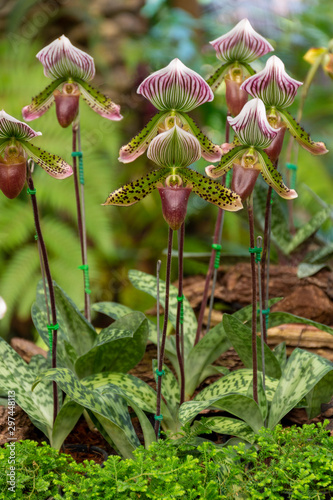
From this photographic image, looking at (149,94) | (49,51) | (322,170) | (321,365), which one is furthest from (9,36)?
(321,365)

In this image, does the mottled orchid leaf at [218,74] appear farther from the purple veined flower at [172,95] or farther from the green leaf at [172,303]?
the green leaf at [172,303]

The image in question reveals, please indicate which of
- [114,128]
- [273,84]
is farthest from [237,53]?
[114,128]

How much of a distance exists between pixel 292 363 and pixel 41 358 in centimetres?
48

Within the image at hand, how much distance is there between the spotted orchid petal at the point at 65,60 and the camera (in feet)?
2.97

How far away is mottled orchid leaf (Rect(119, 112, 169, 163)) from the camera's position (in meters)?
0.81

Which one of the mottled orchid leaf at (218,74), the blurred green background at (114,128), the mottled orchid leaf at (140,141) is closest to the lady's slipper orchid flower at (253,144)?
the mottled orchid leaf at (140,141)

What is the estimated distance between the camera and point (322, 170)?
2535mm

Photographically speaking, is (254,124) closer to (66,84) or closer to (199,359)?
(66,84)

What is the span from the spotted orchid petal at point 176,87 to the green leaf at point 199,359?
48 cm

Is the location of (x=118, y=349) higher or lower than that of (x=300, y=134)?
lower

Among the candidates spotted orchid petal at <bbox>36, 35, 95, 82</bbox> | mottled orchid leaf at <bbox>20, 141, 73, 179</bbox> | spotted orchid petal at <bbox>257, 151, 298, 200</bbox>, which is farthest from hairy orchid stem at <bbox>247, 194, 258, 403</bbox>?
spotted orchid petal at <bbox>36, 35, 95, 82</bbox>

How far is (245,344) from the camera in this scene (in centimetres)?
98

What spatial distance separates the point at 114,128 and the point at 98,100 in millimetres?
1538

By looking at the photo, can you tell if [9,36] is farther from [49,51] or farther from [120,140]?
[49,51]
